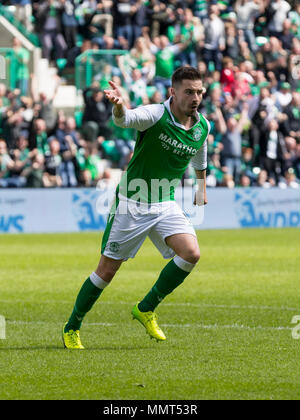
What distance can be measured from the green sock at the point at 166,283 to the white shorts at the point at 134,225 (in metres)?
0.24

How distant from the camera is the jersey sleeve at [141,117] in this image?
284 inches

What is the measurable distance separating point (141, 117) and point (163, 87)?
15.6 m

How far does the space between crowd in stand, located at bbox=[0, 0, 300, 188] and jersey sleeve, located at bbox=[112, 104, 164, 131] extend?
43.1ft

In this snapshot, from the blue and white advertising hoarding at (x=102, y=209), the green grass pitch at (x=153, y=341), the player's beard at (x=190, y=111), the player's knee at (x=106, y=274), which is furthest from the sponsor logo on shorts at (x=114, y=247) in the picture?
the blue and white advertising hoarding at (x=102, y=209)

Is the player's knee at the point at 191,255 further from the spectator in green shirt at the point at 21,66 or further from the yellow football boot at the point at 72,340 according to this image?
the spectator in green shirt at the point at 21,66

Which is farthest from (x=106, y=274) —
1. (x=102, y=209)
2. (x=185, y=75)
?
(x=102, y=209)

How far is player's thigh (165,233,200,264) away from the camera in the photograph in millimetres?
7793

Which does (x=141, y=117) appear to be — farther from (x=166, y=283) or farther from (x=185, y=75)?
(x=166, y=283)

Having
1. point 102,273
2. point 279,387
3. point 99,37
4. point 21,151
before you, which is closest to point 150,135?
point 102,273

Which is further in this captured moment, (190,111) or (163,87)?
(163,87)

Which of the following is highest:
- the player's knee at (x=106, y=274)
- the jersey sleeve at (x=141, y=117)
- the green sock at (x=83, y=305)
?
the jersey sleeve at (x=141, y=117)

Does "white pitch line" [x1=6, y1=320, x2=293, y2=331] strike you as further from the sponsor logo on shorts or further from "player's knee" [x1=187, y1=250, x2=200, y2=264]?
the sponsor logo on shorts

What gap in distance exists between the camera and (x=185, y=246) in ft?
25.6
